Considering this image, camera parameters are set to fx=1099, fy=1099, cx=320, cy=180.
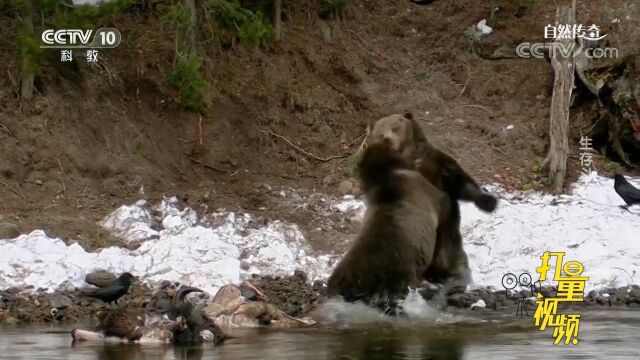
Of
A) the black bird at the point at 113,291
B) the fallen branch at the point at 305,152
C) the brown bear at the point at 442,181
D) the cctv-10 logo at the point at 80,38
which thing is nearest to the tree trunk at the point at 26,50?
the cctv-10 logo at the point at 80,38

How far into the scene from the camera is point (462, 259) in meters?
11.1

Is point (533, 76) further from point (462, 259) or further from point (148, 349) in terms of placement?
point (148, 349)

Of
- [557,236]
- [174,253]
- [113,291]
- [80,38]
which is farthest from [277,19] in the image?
[113,291]

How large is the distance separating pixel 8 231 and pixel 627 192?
10280mm

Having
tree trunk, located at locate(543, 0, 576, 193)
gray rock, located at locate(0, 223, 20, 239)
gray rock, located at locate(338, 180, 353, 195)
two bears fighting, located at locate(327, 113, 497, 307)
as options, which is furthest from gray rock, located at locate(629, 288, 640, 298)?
gray rock, located at locate(0, 223, 20, 239)

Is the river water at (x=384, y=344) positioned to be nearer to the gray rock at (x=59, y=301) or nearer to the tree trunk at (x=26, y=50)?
the gray rock at (x=59, y=301)

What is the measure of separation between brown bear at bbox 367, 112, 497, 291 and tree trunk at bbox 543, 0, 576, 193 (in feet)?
31.2

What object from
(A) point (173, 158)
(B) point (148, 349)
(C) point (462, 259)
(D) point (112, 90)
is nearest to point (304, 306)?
(C) point (462, 259)

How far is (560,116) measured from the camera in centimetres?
2066

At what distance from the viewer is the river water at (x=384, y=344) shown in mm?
8797

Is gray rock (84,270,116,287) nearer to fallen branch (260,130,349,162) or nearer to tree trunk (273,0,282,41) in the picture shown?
fallen branch (260,130,349,162)

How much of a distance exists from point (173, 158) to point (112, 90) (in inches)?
72.1

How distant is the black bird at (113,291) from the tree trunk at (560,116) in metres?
9.25

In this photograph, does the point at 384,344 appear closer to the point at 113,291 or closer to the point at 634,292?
the point at 113,291
